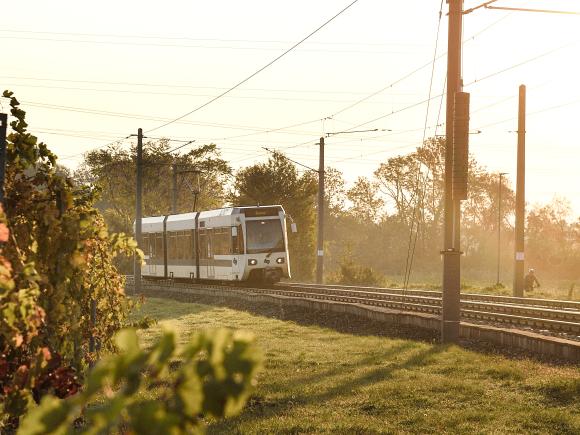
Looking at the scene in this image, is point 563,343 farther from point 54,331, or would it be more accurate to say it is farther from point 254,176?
point 254,176

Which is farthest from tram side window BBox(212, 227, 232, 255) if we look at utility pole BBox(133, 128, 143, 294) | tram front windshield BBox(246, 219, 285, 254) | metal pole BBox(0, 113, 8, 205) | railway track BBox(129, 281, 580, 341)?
metal pole BBox(0, 113, 8, 205)

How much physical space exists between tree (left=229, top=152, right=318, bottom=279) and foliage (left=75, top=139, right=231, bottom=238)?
1857 cm

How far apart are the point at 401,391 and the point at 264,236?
25.0 metres

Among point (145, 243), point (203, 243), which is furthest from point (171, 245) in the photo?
point (203, 243)

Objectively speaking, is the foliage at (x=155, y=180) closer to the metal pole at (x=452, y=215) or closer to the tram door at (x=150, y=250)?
the tram door at (x=150, y=250)

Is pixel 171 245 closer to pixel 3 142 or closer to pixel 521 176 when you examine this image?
pixel 521 176

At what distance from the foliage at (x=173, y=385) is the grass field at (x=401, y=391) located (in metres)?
6.57

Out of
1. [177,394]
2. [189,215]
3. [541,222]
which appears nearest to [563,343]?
[177,394]

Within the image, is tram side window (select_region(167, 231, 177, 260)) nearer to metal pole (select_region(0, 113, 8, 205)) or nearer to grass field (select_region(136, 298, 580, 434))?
grass field (select_region(136, 298, 580, 434))

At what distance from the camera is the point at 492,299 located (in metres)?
30.1

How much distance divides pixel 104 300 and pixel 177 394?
7.68m

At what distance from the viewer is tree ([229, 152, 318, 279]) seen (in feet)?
165

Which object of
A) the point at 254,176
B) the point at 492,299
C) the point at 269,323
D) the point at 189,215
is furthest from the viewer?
the point at 254,176

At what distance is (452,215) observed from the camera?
18438 mm
